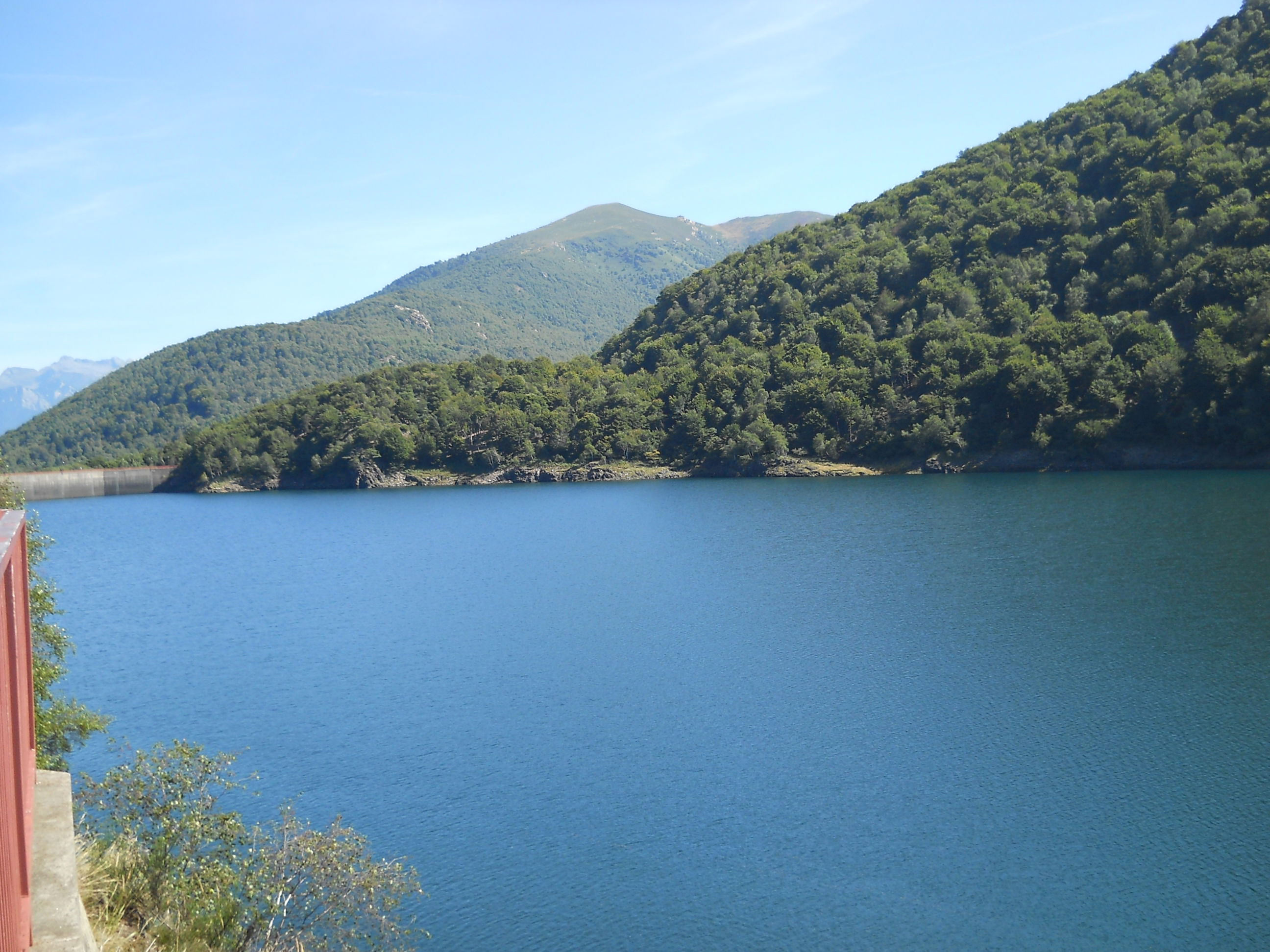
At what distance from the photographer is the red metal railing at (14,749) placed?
728 centimetres

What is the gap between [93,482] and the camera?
394ft

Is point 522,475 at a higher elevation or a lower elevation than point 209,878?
higher

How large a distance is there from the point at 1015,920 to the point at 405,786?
1137cm

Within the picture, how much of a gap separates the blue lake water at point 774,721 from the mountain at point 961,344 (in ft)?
89.0

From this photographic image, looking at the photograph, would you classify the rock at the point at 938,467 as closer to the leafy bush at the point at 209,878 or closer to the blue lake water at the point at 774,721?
the blue lake water at the point at 774,721

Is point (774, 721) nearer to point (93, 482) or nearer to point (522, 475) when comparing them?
point (522, 475)

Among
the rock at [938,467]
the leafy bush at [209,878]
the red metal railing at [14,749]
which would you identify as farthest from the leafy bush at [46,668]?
the rock at [938,467]

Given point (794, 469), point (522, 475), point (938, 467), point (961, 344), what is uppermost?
point (961, 344)

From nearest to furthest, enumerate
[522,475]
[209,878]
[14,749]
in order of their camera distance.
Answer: [14,749]
[209,878]
[522,475]

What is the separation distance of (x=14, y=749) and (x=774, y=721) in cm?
1679

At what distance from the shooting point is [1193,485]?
189ft

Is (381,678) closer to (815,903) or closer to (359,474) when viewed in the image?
(815,903)

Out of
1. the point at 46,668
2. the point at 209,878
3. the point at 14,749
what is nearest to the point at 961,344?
the point at 46,668

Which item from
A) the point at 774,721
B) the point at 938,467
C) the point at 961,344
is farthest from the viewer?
the point at 961,344
